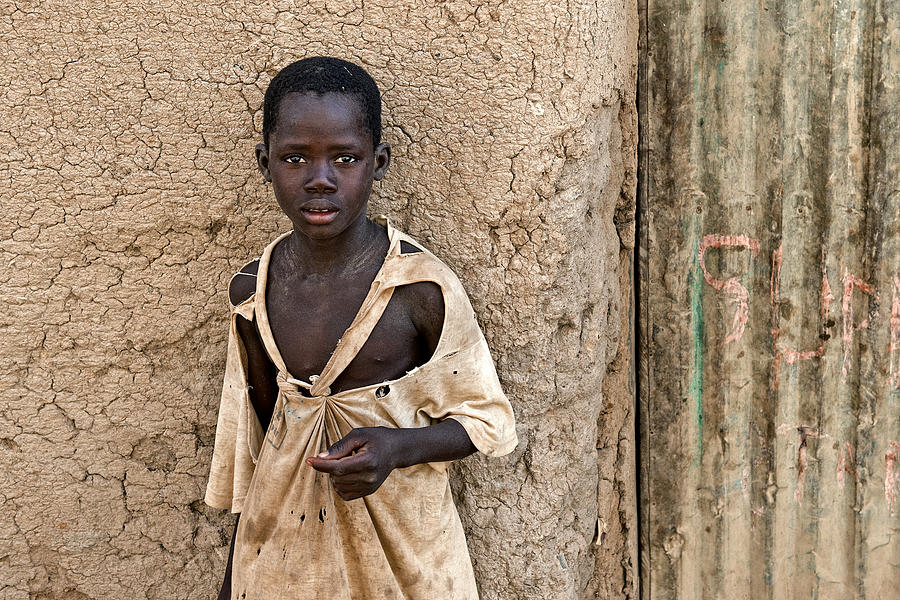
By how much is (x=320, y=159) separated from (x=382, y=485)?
0.61 metres

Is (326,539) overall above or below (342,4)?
below

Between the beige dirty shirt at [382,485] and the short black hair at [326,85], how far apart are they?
240 mm

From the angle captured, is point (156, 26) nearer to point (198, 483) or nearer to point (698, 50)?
point (198, 483)

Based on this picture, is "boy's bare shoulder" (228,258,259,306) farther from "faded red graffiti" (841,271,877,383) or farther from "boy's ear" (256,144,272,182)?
"faded red graffiti" (841,271,877,383)

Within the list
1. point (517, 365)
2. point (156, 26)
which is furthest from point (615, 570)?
point (156, 26)

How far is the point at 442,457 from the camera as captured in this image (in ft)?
5.63

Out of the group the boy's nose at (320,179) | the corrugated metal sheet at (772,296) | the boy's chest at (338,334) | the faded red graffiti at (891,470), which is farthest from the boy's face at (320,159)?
the faded red graffiti at (891,470)

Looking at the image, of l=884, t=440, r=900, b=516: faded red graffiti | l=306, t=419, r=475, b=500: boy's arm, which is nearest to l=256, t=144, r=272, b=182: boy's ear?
l=306, t=419, r=475, b=500: boy's arm

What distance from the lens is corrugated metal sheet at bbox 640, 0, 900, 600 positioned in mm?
2129

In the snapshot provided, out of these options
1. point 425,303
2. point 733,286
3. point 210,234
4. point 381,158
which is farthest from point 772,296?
point 210,234

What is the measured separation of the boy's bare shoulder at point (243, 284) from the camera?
187 centimetres

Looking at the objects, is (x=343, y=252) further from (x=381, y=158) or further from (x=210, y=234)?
(x=210, y=234)

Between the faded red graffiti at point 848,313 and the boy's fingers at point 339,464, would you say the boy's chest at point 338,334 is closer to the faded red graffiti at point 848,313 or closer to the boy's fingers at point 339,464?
the boy's fingers at point 339,464

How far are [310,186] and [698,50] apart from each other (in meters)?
1.04
